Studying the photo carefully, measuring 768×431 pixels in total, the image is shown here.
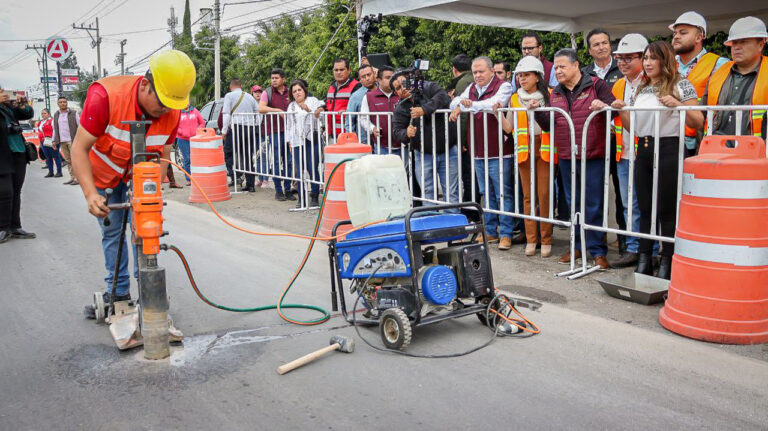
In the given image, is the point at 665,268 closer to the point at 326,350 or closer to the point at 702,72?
the point at 702,72

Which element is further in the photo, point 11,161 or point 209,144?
point 209,144

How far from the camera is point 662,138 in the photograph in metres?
5.73

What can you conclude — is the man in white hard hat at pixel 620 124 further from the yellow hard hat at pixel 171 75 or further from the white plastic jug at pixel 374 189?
the yellow hard hat at pixel 171 75

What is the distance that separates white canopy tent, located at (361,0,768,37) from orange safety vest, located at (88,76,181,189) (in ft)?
17.4

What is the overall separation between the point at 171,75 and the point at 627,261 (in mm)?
4639

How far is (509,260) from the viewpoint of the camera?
22.8ft

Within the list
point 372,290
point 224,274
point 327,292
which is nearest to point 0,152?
point 224,274

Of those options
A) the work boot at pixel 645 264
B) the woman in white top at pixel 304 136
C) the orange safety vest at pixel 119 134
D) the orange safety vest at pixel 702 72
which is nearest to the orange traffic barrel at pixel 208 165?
the woman in white top at pixel 304 136

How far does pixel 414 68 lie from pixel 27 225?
6.73 m

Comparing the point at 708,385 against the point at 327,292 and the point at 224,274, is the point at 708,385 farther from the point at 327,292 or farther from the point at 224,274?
the point at 224,274

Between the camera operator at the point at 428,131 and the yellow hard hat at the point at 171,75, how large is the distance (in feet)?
11.7

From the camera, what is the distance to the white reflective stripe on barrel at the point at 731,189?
4.29 m

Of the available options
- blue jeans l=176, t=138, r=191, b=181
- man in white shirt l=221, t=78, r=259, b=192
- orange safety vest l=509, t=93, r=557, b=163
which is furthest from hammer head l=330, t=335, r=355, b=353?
blue jeans l=176, t=138, r=191, b=181

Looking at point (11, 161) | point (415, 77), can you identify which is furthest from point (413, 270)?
point (11, 161)
